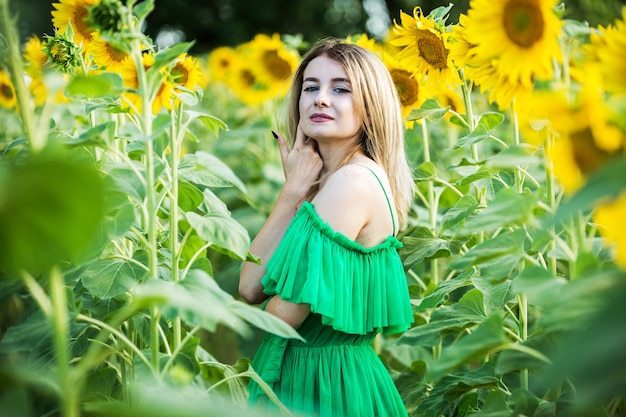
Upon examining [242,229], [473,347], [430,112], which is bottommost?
[473,347]

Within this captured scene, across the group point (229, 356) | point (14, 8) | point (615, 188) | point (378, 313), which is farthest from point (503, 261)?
point (229, 356)

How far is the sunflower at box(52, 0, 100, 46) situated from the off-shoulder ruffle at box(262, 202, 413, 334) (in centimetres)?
66

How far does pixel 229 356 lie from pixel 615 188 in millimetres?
2608

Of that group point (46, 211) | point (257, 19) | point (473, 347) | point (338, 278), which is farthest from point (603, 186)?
point (257, 19)

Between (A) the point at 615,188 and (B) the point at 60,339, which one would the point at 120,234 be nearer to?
(B) the point at 60,339

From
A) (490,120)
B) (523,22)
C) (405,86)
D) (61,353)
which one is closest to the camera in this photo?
(61,353)

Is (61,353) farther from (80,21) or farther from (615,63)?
(80,21)

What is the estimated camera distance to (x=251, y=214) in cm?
362

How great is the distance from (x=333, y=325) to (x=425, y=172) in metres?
0.66

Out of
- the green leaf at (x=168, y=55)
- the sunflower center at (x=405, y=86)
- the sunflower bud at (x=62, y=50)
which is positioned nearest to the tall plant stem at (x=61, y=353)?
the green leaf at (x=168, y=55)

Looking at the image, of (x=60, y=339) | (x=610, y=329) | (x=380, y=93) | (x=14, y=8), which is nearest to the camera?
(x=610, y=329)

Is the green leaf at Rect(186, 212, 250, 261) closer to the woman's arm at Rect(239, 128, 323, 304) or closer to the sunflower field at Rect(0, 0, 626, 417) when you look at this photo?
the sunflower field at Rect(0, 0, 626, 417)

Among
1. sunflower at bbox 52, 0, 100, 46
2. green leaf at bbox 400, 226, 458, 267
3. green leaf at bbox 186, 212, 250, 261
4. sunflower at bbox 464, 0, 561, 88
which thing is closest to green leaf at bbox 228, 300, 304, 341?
green leaf at bbox 186, 212, 250, 261

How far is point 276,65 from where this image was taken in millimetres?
3521
